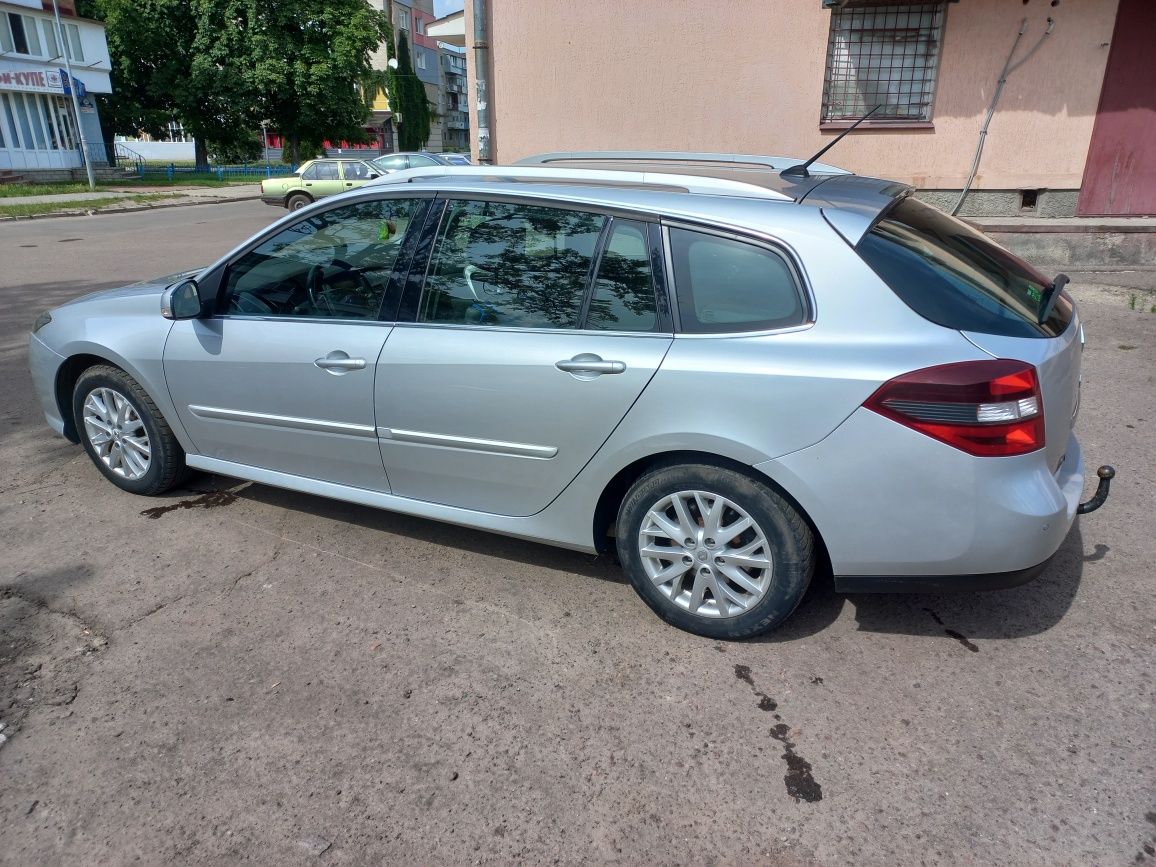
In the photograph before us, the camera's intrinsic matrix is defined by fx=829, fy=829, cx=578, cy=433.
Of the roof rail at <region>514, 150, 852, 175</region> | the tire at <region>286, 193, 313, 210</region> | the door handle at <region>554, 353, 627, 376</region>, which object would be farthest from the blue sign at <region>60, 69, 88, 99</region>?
the door handle at <region>554, 353, 627, 376</region>

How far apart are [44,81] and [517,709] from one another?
42292 millimetres

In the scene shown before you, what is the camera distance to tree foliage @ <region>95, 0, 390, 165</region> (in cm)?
3875

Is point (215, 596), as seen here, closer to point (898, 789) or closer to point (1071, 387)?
point (898, 789)

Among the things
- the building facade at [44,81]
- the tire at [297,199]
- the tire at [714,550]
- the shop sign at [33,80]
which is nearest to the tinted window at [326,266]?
the tire at [714,550]

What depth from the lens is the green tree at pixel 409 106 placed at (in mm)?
61406

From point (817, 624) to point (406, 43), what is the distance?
69.3 metres

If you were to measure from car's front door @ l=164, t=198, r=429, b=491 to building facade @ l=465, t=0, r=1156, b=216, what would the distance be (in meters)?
7.08

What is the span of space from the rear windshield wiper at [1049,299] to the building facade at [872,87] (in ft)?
27.1

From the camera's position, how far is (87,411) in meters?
4.39

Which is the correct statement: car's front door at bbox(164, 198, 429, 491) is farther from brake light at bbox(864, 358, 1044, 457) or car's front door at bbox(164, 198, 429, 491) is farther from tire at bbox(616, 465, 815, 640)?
brake light at bbox(864, 358, 1044, 457)

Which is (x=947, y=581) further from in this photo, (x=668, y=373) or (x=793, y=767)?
(x=668, y=373)

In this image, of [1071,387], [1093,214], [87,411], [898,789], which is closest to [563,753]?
[898,789]

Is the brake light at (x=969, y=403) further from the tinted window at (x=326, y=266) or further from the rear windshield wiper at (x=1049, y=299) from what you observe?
the tinted window at (x=326, y=266)

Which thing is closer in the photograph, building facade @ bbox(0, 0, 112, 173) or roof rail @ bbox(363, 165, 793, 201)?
roof rail @ bbox(363, 165, 793, 201)
